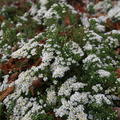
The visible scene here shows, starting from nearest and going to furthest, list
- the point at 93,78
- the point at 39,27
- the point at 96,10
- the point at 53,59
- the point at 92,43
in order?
the point at 93,78 < the point at 53,59 < the point at 92,43 < the point at 39,27 < the point at 96,10

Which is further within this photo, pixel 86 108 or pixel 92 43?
pixel 92 43

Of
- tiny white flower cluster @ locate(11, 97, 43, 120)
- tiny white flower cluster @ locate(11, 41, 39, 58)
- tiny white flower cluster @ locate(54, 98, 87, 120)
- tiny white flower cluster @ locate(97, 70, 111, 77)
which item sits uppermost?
tiny white flower cluster @ locate(11, 41, 39, 58)

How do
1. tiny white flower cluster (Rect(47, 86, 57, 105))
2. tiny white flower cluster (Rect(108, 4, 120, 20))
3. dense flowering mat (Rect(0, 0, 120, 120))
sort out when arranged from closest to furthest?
dense flowering mat (Rect(0, 0, 120, 120)) < tiny white flower cluster (Rect(47, 86, 57, 105)) < tiny white flower cluster (Rect(108, 4, 120, 20))

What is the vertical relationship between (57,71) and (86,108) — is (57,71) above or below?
above

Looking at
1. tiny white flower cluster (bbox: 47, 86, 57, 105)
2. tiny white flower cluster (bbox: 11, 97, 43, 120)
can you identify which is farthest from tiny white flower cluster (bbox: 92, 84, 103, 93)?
tiny white flower cluster (bbox: 11, 97, 43, 120)

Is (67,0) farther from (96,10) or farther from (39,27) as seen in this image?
(39,27)

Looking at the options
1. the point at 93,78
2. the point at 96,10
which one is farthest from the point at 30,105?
the point at 96,10

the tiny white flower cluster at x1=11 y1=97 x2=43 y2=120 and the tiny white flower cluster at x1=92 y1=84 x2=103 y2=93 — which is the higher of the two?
the tiny white flower cluster at x1=92 y1=84 x2=103 y2=93

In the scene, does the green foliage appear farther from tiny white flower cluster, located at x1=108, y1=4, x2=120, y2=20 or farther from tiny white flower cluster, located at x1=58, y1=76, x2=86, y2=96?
tiny white flower cluster, located at x1=108, y1=4, x2=120, y2=20

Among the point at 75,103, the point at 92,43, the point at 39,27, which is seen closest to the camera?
the point at 75,103
